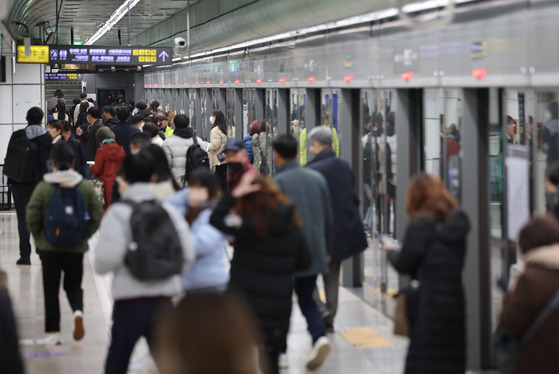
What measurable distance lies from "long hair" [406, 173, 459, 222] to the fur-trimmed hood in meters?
0.77

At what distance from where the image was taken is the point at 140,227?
491cm

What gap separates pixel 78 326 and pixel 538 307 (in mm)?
Result: 3720

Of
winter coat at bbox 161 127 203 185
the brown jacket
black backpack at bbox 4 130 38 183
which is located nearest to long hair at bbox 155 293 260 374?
the brown jacket

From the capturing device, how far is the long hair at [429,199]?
4988 mm

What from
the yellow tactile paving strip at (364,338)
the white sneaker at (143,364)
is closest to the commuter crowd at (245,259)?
the yellow tactile paving strip at (364,338)

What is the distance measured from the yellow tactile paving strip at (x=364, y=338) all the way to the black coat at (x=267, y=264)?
2051mm

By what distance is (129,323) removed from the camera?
5012mm

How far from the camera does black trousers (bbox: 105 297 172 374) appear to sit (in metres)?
5.01

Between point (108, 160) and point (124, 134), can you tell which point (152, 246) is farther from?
point (124, 134)

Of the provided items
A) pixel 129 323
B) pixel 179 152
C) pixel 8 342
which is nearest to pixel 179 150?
pixel 179 152

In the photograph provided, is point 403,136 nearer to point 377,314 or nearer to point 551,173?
point 377,314

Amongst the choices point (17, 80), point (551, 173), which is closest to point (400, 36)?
point (551, 173)

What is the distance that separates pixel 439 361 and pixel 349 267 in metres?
4.39

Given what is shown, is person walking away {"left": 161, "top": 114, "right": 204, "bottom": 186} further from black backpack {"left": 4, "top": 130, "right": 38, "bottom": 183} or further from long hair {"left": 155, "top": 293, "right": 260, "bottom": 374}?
long hair {"left": 155, "top": 293, "right": 260, "bottom": 374}
